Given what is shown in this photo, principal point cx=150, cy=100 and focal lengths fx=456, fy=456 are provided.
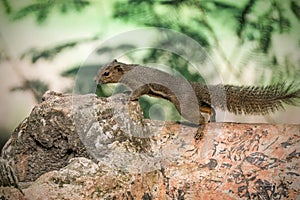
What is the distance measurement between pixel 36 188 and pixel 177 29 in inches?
41.9

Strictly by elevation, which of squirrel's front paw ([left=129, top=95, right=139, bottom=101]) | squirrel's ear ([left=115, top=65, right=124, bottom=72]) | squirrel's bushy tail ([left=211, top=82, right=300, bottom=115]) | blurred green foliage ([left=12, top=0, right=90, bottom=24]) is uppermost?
blurred green foliage ([left=12, top=0, right=90, bottom=24])

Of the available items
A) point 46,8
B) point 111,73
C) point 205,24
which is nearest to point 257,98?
point 205,24

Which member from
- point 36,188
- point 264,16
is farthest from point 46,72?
point 264,16

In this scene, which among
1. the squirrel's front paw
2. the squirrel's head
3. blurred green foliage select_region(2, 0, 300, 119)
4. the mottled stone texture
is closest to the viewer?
the mottled stone texture

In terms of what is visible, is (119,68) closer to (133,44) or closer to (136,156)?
(133,44)

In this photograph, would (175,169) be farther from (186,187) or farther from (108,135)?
(108,135)

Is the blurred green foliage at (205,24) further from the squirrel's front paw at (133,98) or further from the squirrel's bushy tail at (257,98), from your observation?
the squirrel's front paw at (133,98)

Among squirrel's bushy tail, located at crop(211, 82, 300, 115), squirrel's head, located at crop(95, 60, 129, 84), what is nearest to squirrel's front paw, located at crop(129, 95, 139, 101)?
squirrel's head, located at crop(95, 60, 129, 84)

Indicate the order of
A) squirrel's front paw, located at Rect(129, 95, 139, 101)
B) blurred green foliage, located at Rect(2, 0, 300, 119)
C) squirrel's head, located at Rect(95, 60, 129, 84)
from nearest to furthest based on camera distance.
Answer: squirrel's front paw, located at Rect(129, 95, 139, 101) → squirrel's head, located at Rect(95, 60, 129, 84) → blurred green foliage, located at Rect(2, 0, 300, 119)

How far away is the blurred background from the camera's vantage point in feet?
6.82

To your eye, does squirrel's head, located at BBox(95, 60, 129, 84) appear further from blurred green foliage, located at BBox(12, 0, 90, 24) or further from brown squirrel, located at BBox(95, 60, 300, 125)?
blurred green foliage, located at BBox(12, 0, 90, 24)

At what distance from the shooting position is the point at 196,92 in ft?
6.05

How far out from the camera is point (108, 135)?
1576 millimetres

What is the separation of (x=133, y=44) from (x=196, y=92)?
436 millimetres
